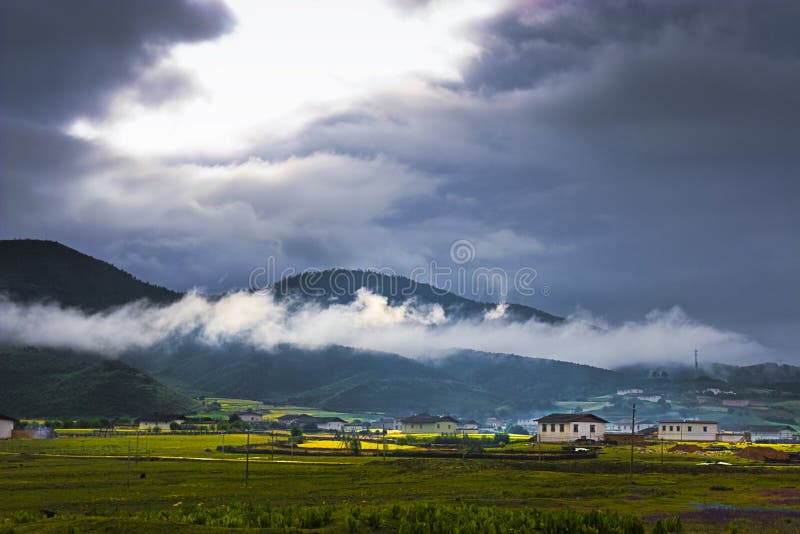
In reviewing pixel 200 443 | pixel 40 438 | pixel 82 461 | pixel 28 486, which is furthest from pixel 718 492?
pixel 40 438

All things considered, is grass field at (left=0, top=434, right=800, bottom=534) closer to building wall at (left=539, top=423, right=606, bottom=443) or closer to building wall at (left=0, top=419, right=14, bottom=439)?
building wall at (left=539, top=423, right=606, bottom=443)

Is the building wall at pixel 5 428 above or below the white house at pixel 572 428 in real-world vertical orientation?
below

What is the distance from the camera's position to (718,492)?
7388cm

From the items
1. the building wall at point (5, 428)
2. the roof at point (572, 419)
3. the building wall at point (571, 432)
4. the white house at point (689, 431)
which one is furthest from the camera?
the white house at point (689, 431)

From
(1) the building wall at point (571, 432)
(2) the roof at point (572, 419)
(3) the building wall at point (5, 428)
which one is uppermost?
(2) the roof at point (572, 419)

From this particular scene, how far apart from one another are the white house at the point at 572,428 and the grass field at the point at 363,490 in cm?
4688

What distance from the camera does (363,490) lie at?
74.5 m

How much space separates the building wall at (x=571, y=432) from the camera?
172 meters

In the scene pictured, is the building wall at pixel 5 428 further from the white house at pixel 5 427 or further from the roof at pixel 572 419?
the roof at pixel 572 419

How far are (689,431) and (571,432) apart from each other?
36.1 m

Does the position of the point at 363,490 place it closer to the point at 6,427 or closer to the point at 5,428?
the point at 5,428

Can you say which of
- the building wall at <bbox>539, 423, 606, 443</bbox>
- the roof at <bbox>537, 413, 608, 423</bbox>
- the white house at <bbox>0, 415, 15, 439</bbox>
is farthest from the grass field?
the white house at <bbox>0, 415, 15, 439</bbox>

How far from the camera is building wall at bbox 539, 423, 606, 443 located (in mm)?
172375

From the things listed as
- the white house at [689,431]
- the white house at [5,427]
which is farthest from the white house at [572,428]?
the white house at [5,427]
